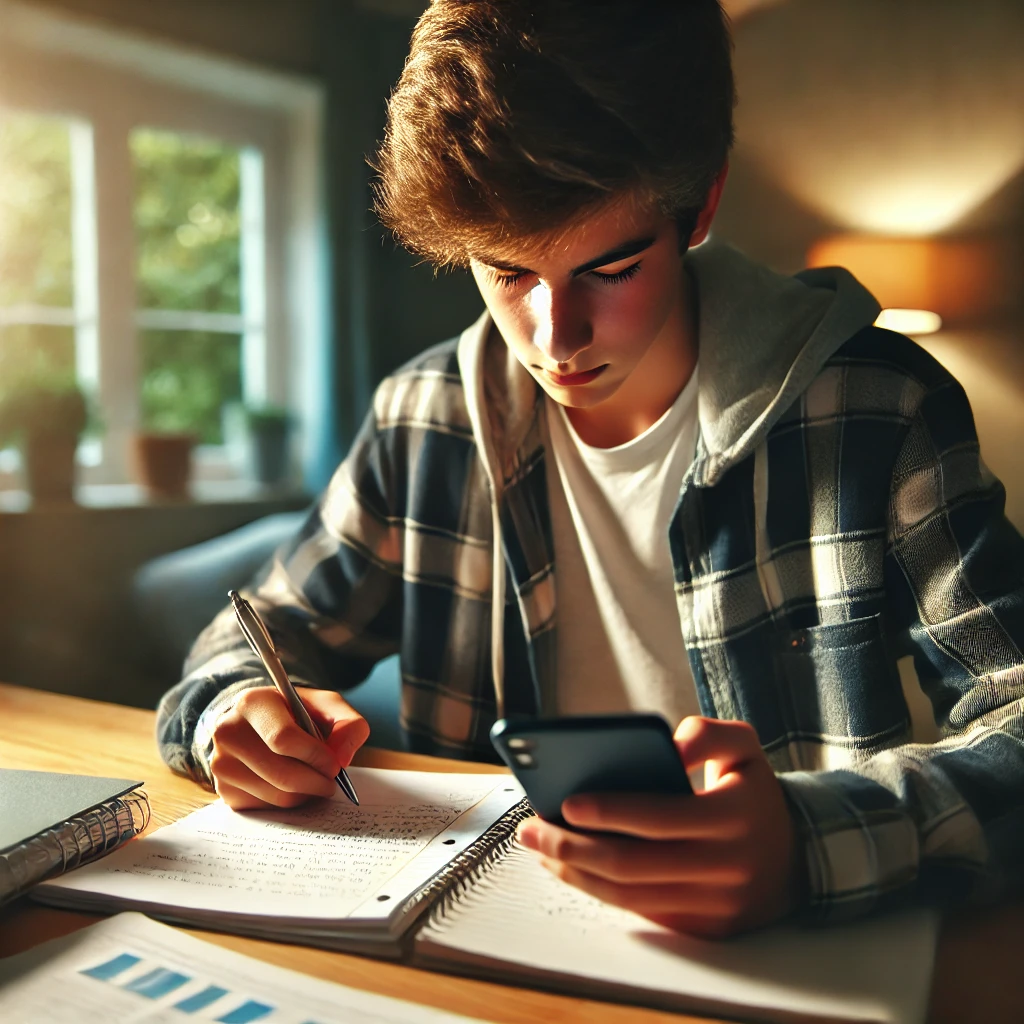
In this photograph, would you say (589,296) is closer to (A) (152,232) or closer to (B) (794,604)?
(B) (794,604)

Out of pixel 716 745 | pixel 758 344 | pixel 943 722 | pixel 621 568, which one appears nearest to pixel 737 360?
pixel 758 344

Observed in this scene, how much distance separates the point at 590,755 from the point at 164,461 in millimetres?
1857

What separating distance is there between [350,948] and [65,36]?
2.12m

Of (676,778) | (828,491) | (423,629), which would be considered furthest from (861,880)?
(423,629)

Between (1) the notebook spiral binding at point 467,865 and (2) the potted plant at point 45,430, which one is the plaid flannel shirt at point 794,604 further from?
(2) the potted plant at point 45,430

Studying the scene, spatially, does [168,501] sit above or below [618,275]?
below

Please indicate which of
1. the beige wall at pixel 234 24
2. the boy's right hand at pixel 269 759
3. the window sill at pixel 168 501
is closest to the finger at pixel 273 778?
the boy's right hand at pixel 269 759

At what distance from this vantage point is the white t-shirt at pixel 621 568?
3.47 ft

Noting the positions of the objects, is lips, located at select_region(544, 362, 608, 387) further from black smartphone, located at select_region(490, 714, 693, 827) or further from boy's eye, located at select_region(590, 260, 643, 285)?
black smartphone, located at select_region(490, 714, 693, 827)

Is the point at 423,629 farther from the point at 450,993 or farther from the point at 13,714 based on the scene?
the point at 450,993

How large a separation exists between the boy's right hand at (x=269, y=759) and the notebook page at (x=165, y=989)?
178 mm

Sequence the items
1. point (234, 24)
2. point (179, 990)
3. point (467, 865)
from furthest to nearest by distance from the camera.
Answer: point (234, 24)
point (467, 865)
point (179, 990)

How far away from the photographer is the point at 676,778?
52 cm

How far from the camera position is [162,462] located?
216 cm
